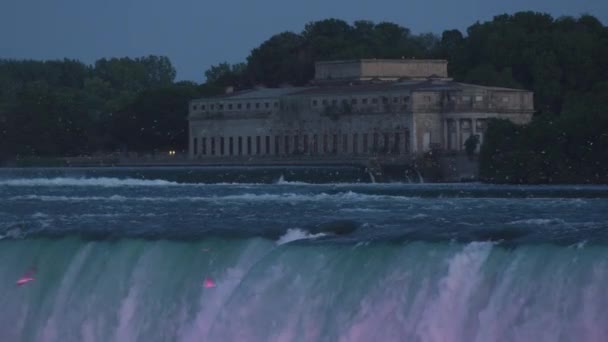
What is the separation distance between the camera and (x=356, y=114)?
147625 millimetres

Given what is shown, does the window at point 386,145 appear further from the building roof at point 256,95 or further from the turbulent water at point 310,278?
the turbulent water at point 310,278

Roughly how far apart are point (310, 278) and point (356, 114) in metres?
103

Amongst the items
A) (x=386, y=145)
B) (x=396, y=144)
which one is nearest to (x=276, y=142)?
(x=386, y=145)

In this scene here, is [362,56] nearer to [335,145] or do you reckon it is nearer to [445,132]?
[335,145]

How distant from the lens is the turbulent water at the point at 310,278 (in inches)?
1597

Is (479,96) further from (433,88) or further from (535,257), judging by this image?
(535,257)

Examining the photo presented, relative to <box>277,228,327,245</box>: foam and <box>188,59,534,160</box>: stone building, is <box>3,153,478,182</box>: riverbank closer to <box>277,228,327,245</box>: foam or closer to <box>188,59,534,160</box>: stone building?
<box>188,59,534,160</box>: stone building

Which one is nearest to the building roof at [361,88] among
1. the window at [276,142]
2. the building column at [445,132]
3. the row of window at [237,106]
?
the row of window at [237,106]

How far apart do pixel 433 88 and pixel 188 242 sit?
92668mm

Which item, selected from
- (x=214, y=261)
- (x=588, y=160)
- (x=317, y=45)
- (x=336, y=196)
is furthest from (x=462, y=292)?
(x=317, y=45)

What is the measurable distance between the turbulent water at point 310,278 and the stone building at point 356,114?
71.1m

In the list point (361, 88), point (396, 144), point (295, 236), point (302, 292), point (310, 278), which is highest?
point (361, 88)

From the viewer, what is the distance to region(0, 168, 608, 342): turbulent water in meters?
40.6

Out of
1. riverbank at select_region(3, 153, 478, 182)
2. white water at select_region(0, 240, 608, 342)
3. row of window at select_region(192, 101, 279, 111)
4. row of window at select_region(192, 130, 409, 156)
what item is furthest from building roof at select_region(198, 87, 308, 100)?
white water at select_region(0, 240, 608, 342)
